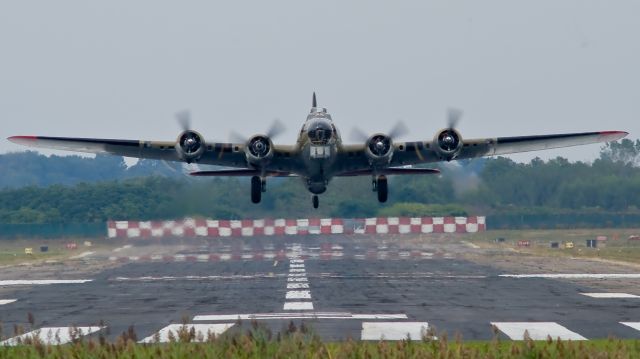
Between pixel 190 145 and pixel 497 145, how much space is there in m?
13.1

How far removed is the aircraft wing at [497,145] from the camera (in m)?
40.0

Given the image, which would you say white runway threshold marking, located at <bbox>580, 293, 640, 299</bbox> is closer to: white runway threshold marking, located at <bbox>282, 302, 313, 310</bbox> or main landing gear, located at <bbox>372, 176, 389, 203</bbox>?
white runway threshold marking, located at <bbox>282, 302, 313, 310</bbox>

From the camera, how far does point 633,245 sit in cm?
6247

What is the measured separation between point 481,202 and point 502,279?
2488cm

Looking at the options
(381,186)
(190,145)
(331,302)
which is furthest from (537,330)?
(381,186)

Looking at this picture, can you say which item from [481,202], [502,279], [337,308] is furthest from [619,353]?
[481,202]

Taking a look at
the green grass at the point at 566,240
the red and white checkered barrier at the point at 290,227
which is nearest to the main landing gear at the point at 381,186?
the green grass at the point at 566,240

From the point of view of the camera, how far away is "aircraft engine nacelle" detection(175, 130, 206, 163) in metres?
37.8

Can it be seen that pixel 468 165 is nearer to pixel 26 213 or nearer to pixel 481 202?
pixel 481 202

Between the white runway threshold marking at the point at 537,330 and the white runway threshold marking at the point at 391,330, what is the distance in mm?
1812

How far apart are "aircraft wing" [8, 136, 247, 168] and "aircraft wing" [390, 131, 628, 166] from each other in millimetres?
6612

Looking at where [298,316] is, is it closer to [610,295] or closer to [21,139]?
[610,295]

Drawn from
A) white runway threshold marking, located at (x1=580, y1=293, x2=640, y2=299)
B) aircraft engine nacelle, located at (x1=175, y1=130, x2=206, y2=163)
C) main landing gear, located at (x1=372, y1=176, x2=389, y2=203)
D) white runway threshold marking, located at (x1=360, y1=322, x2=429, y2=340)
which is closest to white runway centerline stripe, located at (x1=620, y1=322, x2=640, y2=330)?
white runway threshold marking, located at (x1=360, y1=322, x2=429, y2=340)

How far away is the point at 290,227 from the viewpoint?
7238 centimetres
